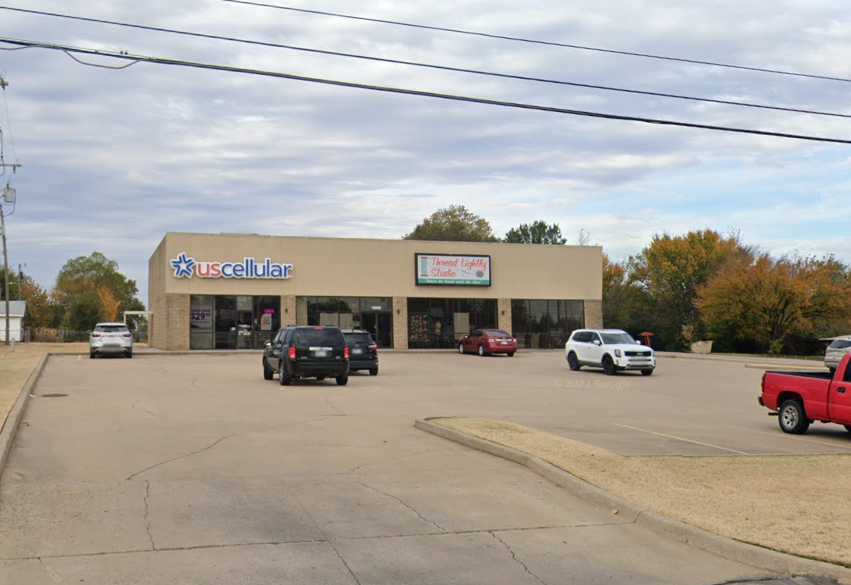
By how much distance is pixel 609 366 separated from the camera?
31.2 m

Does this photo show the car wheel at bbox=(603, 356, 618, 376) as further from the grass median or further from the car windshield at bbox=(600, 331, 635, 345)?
the grass median

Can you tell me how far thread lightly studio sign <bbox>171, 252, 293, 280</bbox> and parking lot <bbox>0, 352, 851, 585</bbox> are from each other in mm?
29443

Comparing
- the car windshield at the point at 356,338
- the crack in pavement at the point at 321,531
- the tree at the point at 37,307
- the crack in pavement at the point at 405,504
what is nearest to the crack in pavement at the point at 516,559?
the crack in pavement at the point at 405,504

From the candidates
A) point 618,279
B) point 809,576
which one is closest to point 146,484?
point 809,576

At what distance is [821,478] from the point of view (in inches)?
393

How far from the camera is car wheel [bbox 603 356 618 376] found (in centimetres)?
3099

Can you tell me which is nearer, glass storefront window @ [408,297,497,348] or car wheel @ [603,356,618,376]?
car wheel @ [603,356,618,376]

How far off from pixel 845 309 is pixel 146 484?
5129cm

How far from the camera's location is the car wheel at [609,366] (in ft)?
102

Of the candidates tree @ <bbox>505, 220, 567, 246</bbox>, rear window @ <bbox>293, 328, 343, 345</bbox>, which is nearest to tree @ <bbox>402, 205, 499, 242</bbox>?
tree @ <bbox>505, 220, 567, 246</bbox>

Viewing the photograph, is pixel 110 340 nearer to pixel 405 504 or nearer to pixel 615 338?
pixel 615 338

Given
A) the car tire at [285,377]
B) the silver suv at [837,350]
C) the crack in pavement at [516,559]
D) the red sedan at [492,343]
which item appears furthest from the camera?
the red sedan at [492,343]

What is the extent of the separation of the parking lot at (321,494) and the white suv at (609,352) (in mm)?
10328

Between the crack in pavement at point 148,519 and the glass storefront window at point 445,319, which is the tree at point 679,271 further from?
the crack in pavement at point 148,519
